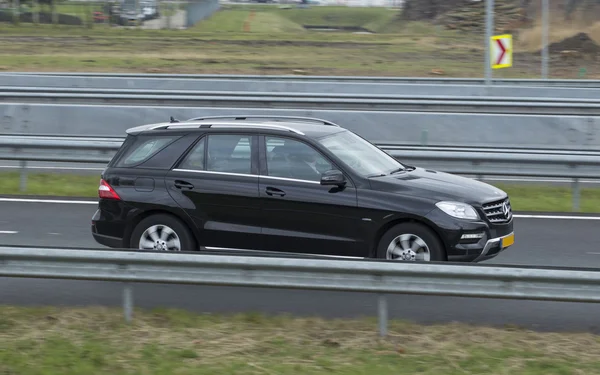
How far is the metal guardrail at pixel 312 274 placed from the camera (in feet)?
21.8

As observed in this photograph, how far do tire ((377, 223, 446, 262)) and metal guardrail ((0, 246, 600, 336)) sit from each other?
5.29 ft

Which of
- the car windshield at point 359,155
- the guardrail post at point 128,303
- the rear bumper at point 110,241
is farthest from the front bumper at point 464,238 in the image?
the rear bumper at point 110,241

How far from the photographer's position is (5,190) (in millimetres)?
14859

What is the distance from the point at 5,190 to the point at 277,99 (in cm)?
972

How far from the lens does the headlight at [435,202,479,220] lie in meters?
8.45

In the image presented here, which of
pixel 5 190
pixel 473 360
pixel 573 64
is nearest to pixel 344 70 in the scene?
pixel 573 64

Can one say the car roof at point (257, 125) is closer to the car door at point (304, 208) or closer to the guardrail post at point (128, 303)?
the car door at point (304, 208)

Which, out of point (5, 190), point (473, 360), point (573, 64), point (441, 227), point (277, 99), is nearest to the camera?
point (473, 360)

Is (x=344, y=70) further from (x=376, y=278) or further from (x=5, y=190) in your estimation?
(x=376, y=278)

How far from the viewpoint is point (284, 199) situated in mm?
8766

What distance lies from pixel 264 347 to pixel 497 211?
317 cm

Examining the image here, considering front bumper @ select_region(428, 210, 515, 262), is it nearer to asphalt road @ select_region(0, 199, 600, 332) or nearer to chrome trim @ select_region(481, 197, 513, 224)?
chrome trim @ select_region(481, 197, 513, 224)

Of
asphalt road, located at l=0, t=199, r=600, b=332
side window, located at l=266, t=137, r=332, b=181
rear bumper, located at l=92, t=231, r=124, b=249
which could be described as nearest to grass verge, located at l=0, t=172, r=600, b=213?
asphalt road, located at l=0, t=199, r=600, b=332

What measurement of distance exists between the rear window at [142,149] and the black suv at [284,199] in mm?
10
